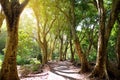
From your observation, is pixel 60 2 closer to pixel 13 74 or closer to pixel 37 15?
pixel 37 15

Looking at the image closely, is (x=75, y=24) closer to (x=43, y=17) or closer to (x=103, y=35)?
(x=103, y=35)

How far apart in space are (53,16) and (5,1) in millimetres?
20115

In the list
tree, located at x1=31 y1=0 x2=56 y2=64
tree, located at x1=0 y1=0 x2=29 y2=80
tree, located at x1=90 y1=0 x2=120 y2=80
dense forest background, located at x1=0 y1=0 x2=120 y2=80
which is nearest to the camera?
tree, located at x1=0 y1=0 x2=29 y2=80

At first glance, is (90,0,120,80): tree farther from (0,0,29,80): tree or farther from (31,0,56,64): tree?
(31,0,56,64): tree

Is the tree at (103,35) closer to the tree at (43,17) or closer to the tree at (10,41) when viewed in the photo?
the tree at (10,41)

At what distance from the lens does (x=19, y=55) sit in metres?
42.6

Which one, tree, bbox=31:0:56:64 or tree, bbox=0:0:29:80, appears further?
tree, bbox=31:0:56:64

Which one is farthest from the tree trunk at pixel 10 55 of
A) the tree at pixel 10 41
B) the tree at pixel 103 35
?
the tree at pixel 103 35

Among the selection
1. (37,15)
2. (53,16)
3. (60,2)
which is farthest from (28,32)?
(60,2)

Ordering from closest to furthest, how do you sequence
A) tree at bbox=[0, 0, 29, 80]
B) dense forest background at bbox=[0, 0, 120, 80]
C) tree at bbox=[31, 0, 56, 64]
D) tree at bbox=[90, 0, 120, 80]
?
tree at bbox=[0, 0, 29, 80] < dense forest background at bbox=[0, 0, 120, 80] < tree at bbox=[90, 0, 120, 80] < tree at bbox=[31, 0, 56, 64]

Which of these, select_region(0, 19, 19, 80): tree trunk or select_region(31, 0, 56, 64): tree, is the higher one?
select_region(31, 0, 56, 64): tree

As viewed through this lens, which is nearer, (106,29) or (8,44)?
(8,44)

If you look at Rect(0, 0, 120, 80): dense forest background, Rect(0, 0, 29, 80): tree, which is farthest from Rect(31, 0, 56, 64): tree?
Rect(0, 0, 29, 80): tree

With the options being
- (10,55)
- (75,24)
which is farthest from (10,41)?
(75,24)
